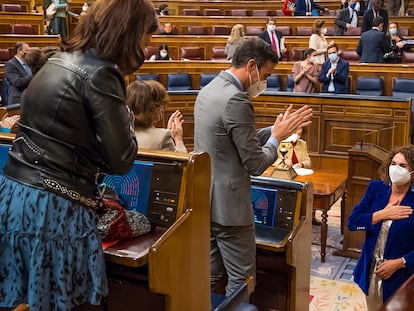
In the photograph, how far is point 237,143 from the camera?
2309mm

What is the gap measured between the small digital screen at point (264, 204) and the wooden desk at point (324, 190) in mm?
1502

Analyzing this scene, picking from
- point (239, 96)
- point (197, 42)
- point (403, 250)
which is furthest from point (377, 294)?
point (197, 42)

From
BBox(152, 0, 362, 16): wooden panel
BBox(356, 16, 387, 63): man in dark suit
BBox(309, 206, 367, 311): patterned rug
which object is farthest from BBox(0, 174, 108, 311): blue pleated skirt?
BBox(152, 0, 362, 16): wooden panel

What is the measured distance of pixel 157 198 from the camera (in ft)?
5.83

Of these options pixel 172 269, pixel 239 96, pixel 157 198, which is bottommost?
pixel 172 269

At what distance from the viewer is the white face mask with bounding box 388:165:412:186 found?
272 cm

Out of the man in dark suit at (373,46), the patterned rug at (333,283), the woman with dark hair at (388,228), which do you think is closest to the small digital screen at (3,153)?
the woman with dark hair at (388,228)

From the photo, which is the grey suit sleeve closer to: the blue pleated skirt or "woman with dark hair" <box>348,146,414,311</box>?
"woman with dark hair" <box>348,146,414,311</box>

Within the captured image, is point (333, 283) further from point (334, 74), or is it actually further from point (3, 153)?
point (334, 74)

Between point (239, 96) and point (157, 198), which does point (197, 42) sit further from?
point (157, 198)

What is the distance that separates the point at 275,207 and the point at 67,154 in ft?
5.06

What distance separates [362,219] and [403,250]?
23cm

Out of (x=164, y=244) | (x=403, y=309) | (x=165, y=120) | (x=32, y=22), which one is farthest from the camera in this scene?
(x=32, y=22)

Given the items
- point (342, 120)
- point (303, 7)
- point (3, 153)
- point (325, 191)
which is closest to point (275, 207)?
point (3, 153)
